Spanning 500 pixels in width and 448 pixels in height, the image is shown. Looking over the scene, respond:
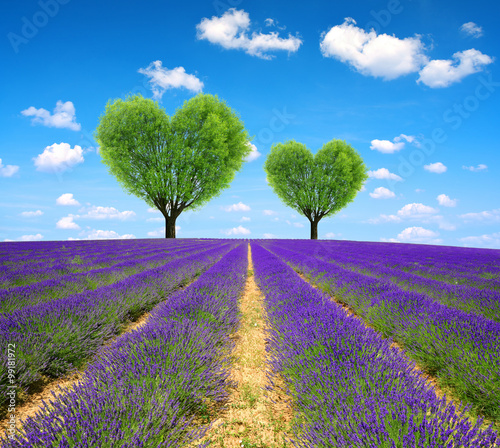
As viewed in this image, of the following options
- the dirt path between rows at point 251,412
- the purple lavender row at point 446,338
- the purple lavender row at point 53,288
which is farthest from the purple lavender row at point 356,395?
the purple lavender row at point 53,288

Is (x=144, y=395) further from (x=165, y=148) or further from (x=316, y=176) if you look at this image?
(x=316, y=176)

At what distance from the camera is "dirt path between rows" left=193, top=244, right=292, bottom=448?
178 centimetres

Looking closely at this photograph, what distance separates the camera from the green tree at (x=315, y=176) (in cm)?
2823

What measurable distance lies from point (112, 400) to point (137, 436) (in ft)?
1.17

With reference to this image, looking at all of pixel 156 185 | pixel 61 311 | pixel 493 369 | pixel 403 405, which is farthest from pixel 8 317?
pixel 156 185

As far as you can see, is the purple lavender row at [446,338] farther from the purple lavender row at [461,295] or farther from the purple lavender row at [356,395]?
the purple lavender row at [461,295]

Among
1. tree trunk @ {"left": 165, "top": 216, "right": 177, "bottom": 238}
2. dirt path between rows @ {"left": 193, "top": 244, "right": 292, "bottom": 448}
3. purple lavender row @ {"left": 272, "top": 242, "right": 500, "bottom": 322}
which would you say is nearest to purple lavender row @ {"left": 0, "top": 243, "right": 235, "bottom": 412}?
dirt path between rows @ {"left": 193, "top": 244, "right": 292, "bottom": 448}

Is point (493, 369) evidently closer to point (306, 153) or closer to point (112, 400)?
point (112, 400)

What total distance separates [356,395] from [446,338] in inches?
69.9

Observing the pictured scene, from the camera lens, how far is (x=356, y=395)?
1636 mm

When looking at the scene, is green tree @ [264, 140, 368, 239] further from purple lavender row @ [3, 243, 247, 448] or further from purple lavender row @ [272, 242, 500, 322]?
purple lavender row @ [3, 243, 247, 448]

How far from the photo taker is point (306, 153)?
2939cm

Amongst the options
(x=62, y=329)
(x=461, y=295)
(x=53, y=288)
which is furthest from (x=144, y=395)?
(x=461, y=295)

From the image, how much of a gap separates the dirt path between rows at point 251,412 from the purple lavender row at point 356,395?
162 mm
